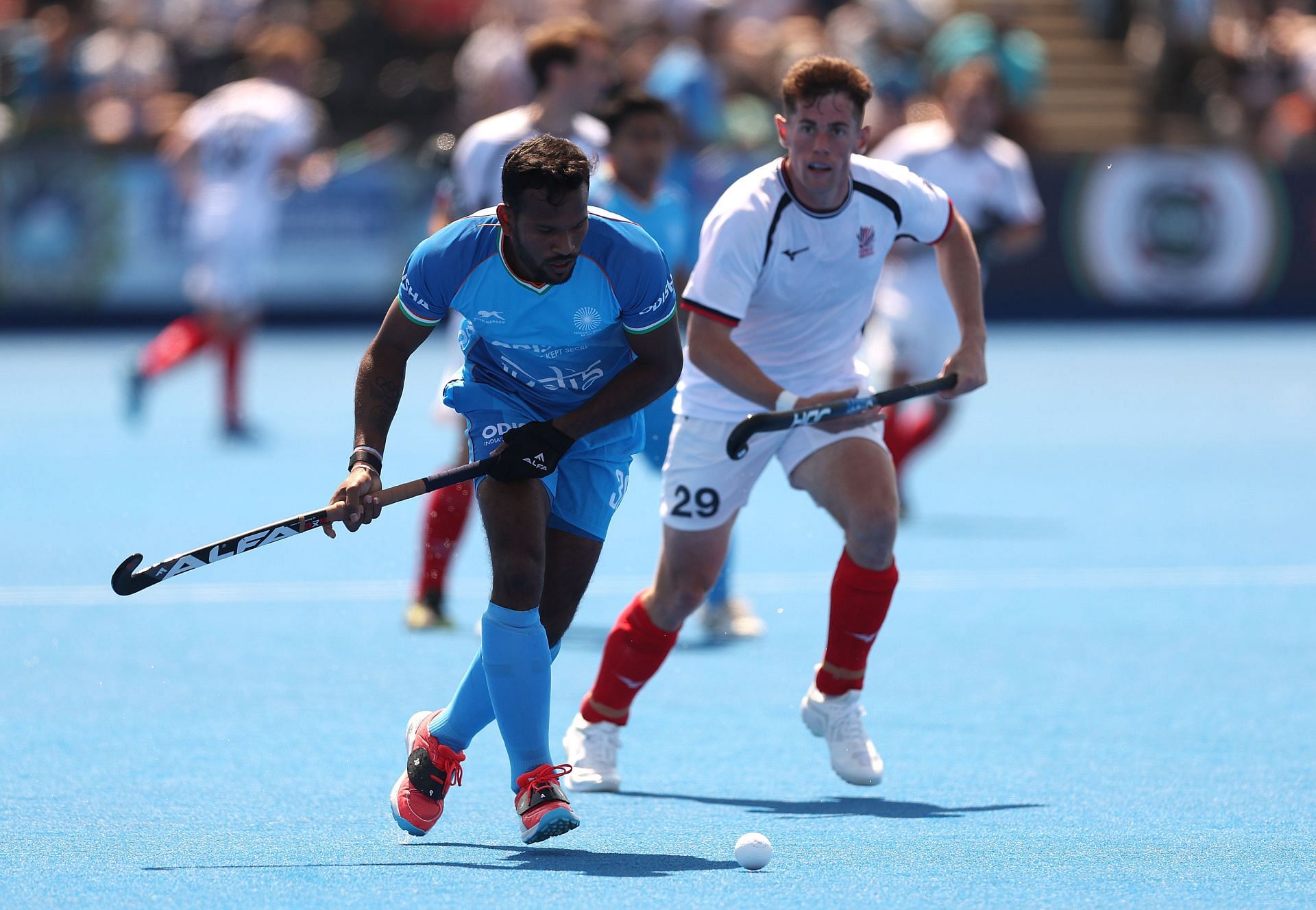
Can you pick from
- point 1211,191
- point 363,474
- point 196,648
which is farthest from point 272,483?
point 1211,191

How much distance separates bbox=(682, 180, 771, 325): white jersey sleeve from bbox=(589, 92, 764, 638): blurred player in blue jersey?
1625 millimetres

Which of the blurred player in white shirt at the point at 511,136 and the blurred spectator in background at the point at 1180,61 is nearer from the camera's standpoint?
the blurred player in white shirt at the point at 511,136

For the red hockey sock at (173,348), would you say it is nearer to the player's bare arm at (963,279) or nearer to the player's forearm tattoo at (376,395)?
the player's bare arm at (963,279)

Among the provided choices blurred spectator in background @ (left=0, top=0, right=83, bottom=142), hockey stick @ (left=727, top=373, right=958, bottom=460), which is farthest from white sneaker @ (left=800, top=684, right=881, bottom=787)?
blurred spectator in background @ (left=0, top=0, right=83, bottom=142)

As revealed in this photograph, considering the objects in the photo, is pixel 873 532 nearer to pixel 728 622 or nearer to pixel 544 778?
pixel 544 778

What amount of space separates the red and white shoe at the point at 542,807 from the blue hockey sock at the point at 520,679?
0.14 ft

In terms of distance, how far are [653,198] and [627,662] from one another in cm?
247

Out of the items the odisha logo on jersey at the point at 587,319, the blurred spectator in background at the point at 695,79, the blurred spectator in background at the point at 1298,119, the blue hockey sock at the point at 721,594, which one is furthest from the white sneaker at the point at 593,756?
the blurred spectator in background at the point at 1298,119

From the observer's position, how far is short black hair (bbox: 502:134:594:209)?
448cm

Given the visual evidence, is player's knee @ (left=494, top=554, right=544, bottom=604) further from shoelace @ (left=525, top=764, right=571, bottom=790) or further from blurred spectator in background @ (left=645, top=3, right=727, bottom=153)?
blurred spectator in background @ (left=645, top=3, right=727, bottom=153)

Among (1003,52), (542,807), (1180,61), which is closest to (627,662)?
(542,807)

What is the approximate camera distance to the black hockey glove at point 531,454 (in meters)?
4.79

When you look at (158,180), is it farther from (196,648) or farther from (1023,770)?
(1023,770)

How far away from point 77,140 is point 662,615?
13605 mm
